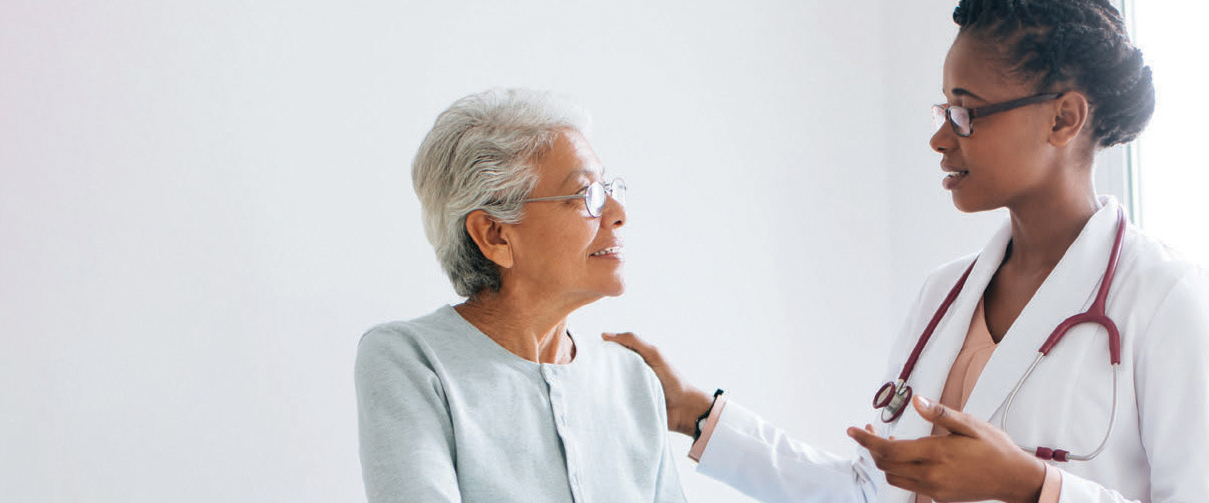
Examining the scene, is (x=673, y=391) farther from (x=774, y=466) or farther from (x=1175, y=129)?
(x=1175, y=129)

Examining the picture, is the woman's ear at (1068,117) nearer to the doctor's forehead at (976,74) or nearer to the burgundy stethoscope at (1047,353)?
the doctor's forehead at (976,74)

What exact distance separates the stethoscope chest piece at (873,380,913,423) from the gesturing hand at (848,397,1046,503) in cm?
39

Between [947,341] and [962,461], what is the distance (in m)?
0.47

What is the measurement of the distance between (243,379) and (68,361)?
30cm

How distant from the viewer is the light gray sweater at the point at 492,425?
148 cm

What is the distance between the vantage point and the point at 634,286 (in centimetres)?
257

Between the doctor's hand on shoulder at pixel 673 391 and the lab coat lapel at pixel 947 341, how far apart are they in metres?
0.41

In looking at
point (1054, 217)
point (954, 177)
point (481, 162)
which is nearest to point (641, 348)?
point (481, 162)

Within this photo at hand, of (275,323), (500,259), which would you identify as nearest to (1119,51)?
(500,259)

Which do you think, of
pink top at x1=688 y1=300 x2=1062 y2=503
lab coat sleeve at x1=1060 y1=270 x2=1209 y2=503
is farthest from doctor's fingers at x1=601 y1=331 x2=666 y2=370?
lab coat sleeve at x1=1060 y1=270 x2=1209 y2=503

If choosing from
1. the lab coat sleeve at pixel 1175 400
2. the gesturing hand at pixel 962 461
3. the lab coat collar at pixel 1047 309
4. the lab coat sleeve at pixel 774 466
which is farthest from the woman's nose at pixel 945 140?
the lab coat sleeve at pixel 774 466

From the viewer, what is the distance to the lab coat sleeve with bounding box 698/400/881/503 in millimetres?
1969

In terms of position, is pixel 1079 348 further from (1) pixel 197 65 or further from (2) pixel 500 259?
(1) pixel 197 65

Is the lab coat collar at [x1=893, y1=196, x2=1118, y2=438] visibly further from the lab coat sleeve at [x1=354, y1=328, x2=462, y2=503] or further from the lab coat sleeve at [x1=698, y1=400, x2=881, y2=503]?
the lab coat sleeve at [x1=354, y1=328, x2=462, y2=503]
